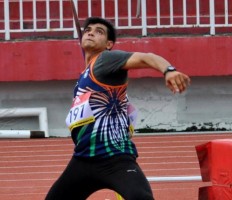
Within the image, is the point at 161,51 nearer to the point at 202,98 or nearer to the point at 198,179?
the point at 202,98

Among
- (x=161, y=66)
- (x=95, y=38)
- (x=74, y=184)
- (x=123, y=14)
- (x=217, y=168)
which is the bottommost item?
(x=217, y=168)

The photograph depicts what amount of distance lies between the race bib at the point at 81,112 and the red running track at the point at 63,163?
3.60m

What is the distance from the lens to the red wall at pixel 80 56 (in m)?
15.1

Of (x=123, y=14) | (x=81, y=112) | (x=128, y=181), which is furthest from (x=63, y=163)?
(x=128, y=181)

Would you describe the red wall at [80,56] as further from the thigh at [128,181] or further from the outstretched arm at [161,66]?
the outstretched arm at [161,66]

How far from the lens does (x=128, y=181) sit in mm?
5535

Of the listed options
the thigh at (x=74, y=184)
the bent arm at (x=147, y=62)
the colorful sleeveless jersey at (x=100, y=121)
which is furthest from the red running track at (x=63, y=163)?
the bent arm at (x=147, y=62)

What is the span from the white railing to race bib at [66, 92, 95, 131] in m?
Answer: 9.54

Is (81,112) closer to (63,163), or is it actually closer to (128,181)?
(128,181)

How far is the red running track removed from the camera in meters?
9.84

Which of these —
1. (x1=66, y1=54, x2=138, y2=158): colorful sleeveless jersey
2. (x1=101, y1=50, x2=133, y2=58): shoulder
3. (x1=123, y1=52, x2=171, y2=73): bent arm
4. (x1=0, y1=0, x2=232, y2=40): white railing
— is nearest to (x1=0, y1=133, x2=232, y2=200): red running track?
(x1=0, y1=0, x2=232, y2=40): white railing

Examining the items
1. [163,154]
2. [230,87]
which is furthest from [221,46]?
[163,154]

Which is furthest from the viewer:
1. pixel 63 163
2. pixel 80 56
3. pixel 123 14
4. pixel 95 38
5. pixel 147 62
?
pixel 123 14

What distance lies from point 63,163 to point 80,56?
326 centimetres
